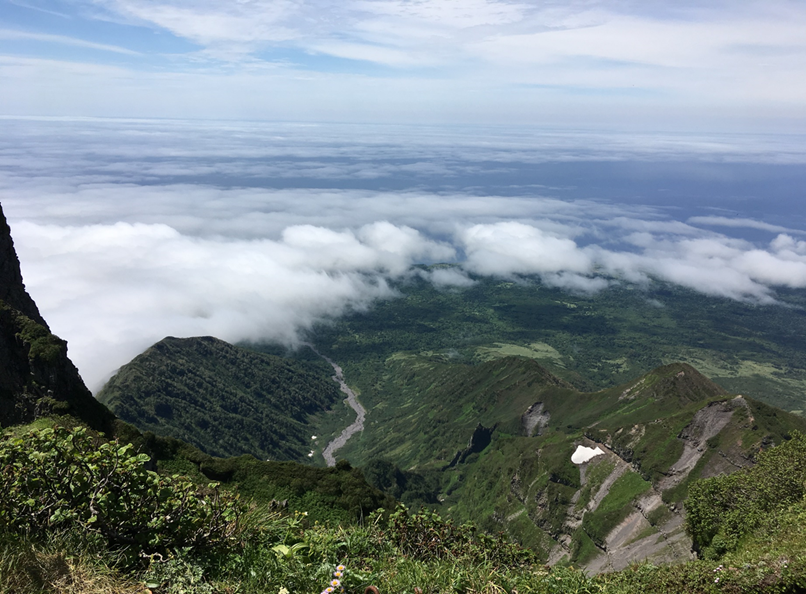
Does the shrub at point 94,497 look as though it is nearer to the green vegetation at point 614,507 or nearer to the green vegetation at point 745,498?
the green vegetation at point 745,498

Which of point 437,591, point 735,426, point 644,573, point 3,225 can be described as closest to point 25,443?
point 437,591

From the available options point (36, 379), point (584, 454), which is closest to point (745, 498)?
point (36, 379)

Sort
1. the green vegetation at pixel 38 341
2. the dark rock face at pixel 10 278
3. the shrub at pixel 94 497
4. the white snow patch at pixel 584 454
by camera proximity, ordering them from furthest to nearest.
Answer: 1. the white snow patch at pixel 584 454
2. the dark rock face at pixel 10 278
3. the green vegetation at pixel 38 341
4. the shrub at pixel 94 497

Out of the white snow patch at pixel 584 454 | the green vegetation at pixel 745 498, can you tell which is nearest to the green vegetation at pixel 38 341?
the green vegetation at pixel 745 498

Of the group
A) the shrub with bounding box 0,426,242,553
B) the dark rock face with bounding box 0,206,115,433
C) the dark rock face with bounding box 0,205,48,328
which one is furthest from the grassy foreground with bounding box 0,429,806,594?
the dark rock face with bounding box 0,205,48,328

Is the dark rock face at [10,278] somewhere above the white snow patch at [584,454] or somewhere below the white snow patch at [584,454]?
above

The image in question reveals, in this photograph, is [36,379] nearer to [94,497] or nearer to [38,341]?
[38,341]

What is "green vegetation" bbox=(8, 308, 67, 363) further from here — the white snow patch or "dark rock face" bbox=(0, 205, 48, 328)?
the white snow patch

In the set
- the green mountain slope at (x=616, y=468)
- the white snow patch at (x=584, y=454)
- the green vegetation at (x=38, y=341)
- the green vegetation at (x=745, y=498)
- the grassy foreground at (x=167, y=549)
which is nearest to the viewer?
the grassy foreground at (x=167, y=549)
